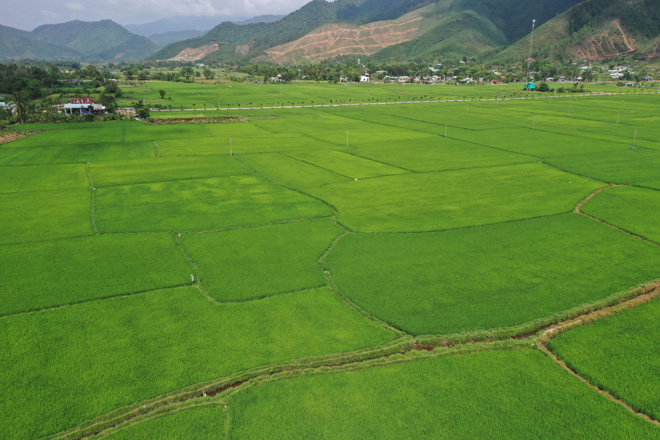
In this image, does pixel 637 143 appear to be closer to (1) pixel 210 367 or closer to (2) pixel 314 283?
(2) pixel 314 283

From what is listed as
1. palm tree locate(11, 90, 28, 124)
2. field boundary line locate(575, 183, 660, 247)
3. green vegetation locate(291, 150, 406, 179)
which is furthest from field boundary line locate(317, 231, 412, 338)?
palm tree locate(11, 90, 28, 124)

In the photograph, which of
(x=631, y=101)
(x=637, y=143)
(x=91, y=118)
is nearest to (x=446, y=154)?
(x=637, y=143)

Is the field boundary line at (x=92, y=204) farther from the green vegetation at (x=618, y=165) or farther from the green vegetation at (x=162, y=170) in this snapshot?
the green vegetation at (x=618, y=165)

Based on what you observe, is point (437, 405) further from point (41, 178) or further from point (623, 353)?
point (41, 178)

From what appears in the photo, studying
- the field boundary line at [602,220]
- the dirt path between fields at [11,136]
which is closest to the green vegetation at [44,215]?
the dirt path between fields at [11,136]

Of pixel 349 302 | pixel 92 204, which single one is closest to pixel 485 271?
pixel 349 302

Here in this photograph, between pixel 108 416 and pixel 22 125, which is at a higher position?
pixel 22 125
